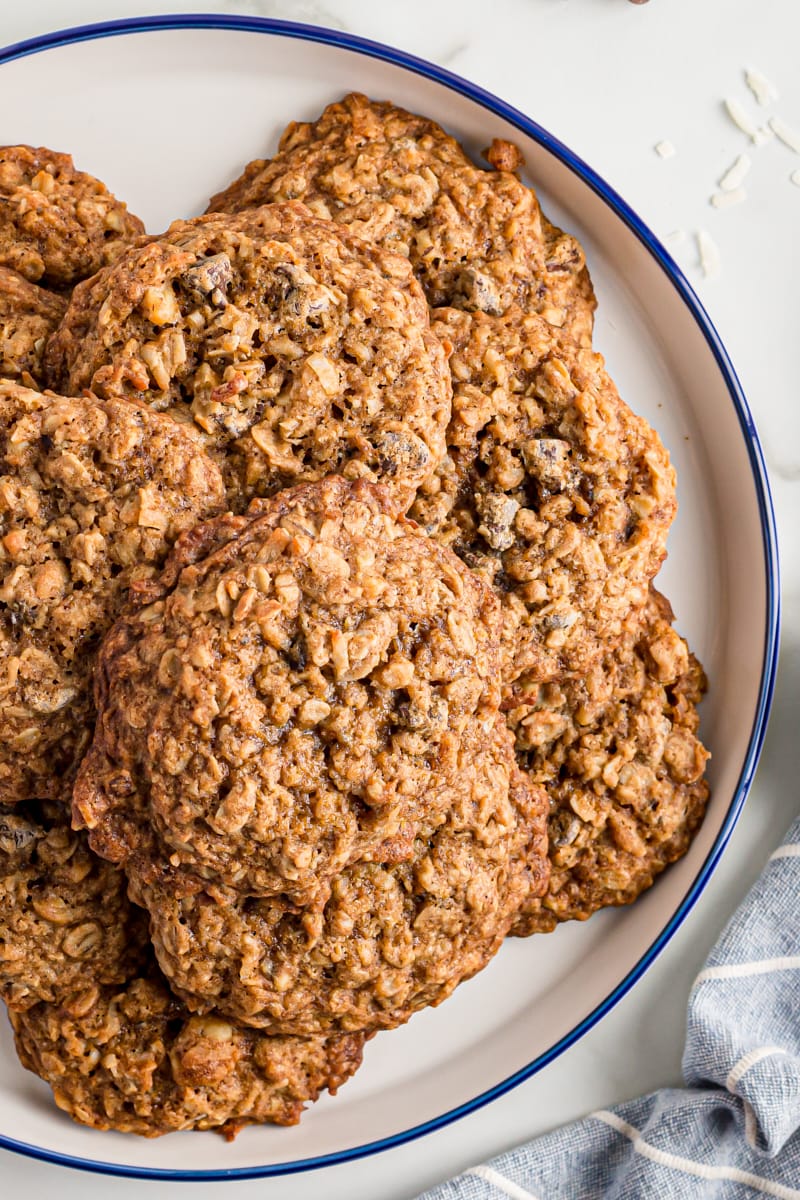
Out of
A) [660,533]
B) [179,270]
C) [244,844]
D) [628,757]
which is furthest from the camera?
[628,757]

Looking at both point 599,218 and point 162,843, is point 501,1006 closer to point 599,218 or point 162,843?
point 162,843

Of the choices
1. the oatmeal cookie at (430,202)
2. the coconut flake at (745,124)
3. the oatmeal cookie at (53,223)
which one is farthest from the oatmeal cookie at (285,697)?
the coconut flake at (745,124)

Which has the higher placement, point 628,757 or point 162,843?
point 628,757

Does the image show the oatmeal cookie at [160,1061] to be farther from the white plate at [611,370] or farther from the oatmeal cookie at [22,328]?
the oatmeal cookie at [22,328]

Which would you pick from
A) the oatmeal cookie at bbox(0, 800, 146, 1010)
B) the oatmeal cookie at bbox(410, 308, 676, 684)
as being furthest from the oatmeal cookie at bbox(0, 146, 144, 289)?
the oatmeal cookie at bbox(0, 800, 146, 1010)

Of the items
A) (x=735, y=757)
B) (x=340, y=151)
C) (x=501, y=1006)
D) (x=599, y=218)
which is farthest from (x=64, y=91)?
(x=501, y=1006)

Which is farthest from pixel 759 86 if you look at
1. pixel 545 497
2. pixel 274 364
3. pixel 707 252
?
pixel 274 364
